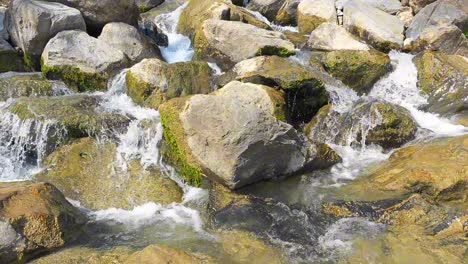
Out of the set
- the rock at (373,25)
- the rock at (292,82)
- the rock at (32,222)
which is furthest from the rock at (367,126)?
the rock at (32,222)

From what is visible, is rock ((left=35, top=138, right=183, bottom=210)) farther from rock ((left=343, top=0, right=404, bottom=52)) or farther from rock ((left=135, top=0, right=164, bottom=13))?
rock ((left=135, top=0, right=164, bottom=13))

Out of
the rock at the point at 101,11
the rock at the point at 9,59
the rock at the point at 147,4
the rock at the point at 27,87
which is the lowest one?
the rock at the point at 147,4

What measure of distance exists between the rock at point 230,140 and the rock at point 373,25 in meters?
7.49

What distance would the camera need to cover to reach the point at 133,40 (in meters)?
12.0

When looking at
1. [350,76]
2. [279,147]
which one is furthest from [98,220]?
[350,76]

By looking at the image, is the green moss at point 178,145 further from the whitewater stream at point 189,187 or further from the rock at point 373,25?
the rock at point 373,25

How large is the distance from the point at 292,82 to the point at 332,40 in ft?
15.4

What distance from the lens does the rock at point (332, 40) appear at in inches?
519

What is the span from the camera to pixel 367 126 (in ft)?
30.2

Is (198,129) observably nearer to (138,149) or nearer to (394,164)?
(138,149)

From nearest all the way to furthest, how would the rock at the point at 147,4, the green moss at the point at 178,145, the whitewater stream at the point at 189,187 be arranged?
the whitewater stream at the point at 189,187
the green moss at the point at 178,145
the rock at the point at 147,4

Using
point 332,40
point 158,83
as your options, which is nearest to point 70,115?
point 158,83

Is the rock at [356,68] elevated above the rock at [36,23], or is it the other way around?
the rock at [356,68]

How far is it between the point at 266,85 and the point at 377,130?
255cm
